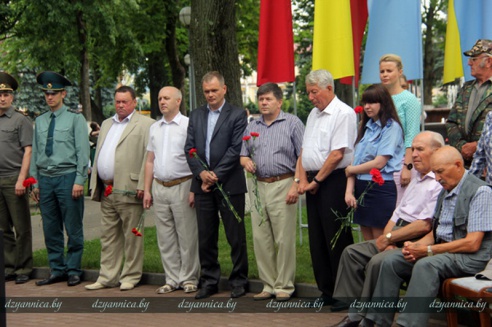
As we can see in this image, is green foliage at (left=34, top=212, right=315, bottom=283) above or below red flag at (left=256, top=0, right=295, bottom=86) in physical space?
below

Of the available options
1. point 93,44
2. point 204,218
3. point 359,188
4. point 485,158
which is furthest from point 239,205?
point 93,44

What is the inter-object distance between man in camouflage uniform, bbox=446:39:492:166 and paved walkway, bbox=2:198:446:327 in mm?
1679

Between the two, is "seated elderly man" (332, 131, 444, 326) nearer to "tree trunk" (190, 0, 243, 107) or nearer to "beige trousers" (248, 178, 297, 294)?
"beige trousers" (248, 178, 297, 294)

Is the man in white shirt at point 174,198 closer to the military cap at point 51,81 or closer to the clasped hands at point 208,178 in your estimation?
the clasped hands at point 208,178

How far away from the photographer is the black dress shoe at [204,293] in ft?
29.7

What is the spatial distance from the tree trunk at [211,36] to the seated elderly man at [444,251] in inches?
245

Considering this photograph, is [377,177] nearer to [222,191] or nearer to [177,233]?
[222,191]

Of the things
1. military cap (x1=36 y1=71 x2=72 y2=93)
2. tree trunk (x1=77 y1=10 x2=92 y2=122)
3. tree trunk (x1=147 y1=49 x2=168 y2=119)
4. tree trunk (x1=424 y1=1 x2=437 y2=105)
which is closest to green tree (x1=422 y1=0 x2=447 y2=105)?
tree trunk (x1=424 y1=1 x2=437 y2=105)

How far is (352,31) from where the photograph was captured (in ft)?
34.1

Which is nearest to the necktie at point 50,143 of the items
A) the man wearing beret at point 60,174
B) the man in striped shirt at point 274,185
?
the man wearing beret at point 60,174

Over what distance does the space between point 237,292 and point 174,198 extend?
49.5 inches

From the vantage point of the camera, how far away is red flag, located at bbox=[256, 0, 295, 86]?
33.8 feet

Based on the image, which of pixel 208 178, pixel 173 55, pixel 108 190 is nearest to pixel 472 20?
pixel 208 178

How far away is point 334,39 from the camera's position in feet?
31.9
